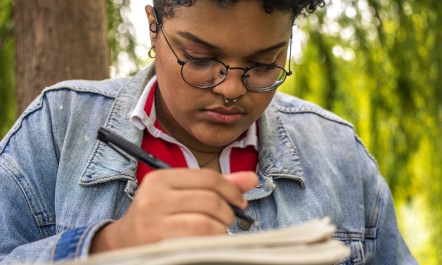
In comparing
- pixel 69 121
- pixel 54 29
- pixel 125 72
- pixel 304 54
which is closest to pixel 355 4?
pixel 304 54

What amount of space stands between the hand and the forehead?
19.0 inches

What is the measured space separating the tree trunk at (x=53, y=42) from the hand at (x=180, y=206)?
1183 mm

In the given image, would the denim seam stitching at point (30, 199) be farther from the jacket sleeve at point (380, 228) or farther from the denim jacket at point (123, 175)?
the jacket sleeve at point (380, 228)

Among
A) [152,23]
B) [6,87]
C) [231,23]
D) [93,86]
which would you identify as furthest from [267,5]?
[6,87]

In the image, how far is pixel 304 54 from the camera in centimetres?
291

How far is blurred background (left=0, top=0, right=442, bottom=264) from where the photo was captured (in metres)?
2.71

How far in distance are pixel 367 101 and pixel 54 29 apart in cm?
134

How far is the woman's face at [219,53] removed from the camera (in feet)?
5.38

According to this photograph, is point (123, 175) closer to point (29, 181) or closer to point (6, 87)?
point (29, 181)

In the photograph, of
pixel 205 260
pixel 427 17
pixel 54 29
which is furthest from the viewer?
pixel 427 17

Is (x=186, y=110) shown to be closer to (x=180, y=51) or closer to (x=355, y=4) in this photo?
(x=180, y=51)

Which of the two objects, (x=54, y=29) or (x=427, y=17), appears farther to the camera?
(x=427, y=17)

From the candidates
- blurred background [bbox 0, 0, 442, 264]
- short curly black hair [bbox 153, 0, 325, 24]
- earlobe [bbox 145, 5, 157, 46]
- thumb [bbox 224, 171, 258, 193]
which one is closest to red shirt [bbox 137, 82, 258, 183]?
earlobe [bbox 145, 5, 157, 46]

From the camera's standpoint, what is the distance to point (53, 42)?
2318mm
